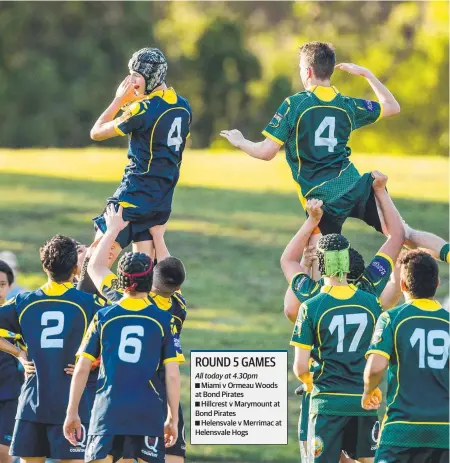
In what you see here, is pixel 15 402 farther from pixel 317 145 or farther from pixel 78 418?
pixel 317 145

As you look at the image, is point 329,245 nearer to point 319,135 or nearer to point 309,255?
point 309,255

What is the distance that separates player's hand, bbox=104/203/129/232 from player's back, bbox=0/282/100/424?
128cm

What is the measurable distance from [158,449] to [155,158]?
2.68 metres

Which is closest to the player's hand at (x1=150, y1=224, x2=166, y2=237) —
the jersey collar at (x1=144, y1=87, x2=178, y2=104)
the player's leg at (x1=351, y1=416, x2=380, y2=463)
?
the jersey collar at (x1=144, y1=87, x2=178, y2=104)

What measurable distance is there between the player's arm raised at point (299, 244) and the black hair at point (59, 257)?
5.14ft

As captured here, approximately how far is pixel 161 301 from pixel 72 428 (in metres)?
1.29

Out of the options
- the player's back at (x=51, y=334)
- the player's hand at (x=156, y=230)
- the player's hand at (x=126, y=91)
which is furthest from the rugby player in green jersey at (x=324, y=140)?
the player's back at (x=51, y=334)

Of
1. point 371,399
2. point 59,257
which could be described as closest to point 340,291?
point 371,399

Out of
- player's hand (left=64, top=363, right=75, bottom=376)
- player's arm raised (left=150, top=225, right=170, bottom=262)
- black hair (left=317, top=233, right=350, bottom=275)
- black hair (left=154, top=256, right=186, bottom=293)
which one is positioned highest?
player's arm raised (left=150, top=225, right=170, bottom=262)

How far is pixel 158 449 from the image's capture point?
28.8 feet

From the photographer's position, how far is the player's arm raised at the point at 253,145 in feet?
32.1

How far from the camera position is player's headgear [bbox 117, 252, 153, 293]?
855cm

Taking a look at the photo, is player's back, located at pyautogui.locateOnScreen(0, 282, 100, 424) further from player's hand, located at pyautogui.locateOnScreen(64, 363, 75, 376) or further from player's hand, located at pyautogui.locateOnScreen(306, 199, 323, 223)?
player's hand, located at pyautogui.locateOnScreen(306, 199, 323, 223)

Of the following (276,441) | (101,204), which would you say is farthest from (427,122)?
(276,441)
